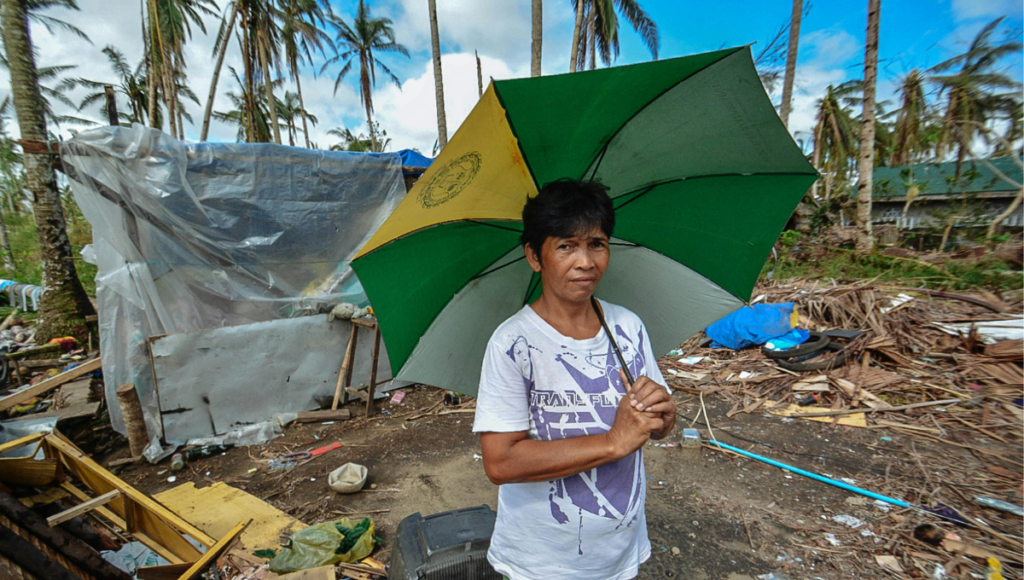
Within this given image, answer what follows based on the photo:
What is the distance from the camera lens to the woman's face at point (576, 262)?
1131 mm

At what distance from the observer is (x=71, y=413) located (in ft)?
14.5

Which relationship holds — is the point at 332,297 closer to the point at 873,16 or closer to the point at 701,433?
the point at 701,433

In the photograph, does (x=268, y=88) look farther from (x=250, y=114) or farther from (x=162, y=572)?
(x=162, y=572)

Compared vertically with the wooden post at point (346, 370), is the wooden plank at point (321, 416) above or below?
below

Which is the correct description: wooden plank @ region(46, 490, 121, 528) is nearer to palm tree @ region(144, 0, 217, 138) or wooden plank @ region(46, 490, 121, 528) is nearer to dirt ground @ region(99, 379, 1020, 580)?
dirt ground @ region(99, 379, 1020, 580)

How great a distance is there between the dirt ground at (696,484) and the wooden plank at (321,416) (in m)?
0.08

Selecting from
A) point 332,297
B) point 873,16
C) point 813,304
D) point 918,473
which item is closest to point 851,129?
point 873,16

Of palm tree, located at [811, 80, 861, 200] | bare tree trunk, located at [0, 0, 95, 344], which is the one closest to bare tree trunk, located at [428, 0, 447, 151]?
bare tree trunk, located at [0, 0, 95, 344]

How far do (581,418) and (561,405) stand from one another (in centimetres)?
6

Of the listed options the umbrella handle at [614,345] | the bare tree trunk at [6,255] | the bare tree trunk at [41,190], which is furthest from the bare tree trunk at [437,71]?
the bare tree trunk at [6,255]

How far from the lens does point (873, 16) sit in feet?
29.1

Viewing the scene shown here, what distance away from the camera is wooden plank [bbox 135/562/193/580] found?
2275mm

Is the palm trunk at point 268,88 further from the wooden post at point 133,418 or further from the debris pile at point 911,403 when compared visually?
the debris pile at point 911,403

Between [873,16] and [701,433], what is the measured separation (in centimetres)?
1032
